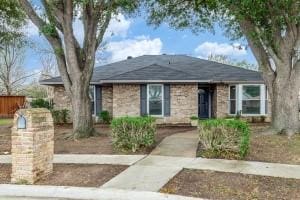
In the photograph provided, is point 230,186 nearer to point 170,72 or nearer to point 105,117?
point 170,72

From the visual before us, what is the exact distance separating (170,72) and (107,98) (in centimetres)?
404

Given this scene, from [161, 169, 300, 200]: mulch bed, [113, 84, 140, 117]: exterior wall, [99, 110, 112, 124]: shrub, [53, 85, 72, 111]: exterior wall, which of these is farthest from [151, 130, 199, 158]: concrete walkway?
[53, 85, 72, 111]: exterior wall

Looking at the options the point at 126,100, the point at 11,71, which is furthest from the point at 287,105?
the point at 11,71

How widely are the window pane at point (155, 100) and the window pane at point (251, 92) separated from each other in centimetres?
505

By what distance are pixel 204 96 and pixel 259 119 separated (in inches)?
149

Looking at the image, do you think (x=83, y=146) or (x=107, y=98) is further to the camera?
(x=107, y=98)

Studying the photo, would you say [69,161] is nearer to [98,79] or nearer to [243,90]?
[98,79]

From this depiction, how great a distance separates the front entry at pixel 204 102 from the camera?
26252 mm

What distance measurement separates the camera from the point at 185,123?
76.3 ft

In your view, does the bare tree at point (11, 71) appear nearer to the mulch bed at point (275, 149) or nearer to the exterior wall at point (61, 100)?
the exterior wall at point (61, 100)

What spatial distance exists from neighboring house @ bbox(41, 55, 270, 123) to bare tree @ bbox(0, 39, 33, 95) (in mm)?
21555

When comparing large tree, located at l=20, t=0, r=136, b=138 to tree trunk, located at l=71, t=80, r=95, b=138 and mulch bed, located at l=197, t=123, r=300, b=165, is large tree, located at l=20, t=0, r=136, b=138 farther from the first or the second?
mulch bed, located at l=197, t=123, r=300, b=165

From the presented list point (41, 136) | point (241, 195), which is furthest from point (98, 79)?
point (241, 195)

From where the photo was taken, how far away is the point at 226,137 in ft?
37.9
